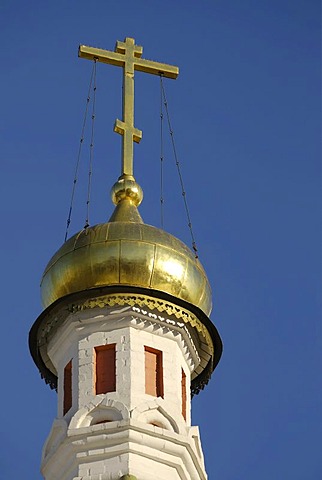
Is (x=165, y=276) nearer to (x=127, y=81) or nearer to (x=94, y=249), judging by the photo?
(x=94, y=249)

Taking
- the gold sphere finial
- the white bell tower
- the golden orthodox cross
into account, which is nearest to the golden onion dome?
the white bell tower

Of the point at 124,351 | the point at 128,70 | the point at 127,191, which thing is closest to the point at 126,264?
the point at 124,351

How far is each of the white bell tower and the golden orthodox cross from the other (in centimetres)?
150

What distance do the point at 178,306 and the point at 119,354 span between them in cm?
101

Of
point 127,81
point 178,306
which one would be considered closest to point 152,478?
point 178,306

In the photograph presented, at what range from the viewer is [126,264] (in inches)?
876

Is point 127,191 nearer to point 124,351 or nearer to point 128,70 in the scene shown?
point 128,70

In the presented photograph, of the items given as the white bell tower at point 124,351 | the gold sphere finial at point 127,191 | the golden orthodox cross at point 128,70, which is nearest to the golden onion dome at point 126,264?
the white bell tower at point 124,351

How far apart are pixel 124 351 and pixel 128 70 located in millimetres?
4973

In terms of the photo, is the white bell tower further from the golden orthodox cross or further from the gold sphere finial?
the golden orthodox cross

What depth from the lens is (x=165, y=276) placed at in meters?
22.3

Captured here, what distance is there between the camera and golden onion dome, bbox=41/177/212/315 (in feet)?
73.0

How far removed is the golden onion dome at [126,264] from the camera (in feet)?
73.0

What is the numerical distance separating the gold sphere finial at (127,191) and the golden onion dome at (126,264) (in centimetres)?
114
